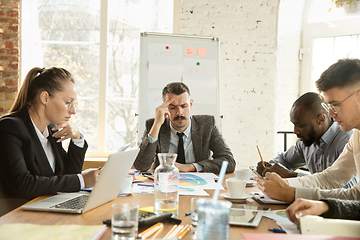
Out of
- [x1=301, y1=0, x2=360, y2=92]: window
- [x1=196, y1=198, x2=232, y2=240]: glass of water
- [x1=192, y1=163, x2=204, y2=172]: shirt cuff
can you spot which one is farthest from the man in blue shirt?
[x1=301, y1=0, x2=360, y2=92]: window

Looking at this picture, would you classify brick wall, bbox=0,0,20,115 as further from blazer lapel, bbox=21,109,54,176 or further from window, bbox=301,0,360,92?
window, bbox=301,0,360,92

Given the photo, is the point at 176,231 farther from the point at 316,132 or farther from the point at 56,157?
the point at 316,132

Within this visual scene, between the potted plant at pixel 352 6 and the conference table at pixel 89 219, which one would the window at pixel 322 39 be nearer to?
the potted plant at pixel 352 6

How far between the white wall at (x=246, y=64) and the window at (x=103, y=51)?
48 cm

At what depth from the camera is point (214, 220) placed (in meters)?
0.60

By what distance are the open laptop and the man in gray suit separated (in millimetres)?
975

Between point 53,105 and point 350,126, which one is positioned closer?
point 350,126

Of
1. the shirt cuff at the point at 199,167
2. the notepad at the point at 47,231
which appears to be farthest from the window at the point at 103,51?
the notepad at the point at 47,231

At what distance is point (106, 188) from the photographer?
110 centimetres

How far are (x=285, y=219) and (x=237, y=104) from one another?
2.75 m

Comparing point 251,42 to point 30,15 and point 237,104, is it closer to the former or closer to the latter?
point 237,104

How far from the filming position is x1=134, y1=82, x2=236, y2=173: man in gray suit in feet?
7.27

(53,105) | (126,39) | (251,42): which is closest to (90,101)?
(126,39)

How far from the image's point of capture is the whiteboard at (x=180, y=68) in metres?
3.14
